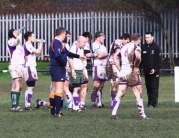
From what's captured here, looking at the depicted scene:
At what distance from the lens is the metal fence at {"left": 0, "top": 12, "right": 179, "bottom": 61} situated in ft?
118

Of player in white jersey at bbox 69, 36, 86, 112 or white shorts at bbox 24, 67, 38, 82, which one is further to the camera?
white shorts at bbox 24, 67, 38, 82

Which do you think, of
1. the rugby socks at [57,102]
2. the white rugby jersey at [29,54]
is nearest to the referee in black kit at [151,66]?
the white rugby jersey at [29,54]

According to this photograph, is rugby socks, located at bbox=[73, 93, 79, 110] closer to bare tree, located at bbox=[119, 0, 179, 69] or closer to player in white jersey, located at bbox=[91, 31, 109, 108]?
player in white jersey, located at bbox=[91, 31, 109, 108]

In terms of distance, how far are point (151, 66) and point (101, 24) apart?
1757 centimetres

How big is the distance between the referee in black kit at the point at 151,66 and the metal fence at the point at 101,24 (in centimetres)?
1629

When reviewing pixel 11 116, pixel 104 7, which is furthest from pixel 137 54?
pixel 104 7

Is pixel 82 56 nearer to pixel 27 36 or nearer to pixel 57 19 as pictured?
pixel 27 36

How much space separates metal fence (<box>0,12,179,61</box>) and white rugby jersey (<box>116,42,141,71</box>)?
20.3 m

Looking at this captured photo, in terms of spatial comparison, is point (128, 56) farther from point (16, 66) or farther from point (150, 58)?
point (150, 58)

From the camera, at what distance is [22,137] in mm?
12469

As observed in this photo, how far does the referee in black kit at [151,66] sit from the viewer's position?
1909 centimetres

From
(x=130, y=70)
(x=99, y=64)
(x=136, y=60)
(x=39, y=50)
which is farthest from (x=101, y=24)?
(x=136, y=60)

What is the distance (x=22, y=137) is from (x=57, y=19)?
2446 centimetres

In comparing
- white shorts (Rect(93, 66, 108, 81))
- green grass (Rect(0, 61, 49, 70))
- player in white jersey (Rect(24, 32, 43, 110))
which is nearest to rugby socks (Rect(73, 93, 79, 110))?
player in white jersey (Rect(24, 32, 43, 110))
